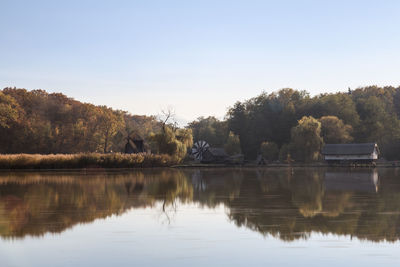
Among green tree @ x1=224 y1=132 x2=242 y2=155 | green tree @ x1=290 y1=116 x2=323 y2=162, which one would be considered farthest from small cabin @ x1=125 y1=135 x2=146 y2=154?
green tree @ x1=290 y1=116 x2=323 y2=162

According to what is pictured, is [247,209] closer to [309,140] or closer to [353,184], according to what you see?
[353,184]

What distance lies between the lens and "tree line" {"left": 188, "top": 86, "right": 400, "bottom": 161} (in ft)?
258

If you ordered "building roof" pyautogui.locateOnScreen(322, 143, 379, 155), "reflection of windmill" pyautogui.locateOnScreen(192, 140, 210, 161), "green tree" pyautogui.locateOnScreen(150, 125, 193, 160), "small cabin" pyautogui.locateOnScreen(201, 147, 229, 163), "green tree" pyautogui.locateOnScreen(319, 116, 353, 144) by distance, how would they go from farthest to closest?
"reflection of windmill" pyautogui.locateOnScreen(192, 140, 210, 161) → "small cabin" pyautogui.locateOnScreen(201, 147, 229, 163) → "green tree" pyautogui.locateOnScreen(319, 116, 353, 144) → "building roof" pyautogui.locateOnScreen(322, 143, 379, 155) → "green tree" pyautogui.locateOnScreen(150, 125, 193, 160)

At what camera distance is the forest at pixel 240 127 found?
75188mm

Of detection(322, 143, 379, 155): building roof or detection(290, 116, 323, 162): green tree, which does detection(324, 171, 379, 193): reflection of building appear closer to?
detection(290, 116, 323, 162): green tree

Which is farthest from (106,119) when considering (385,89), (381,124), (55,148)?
(385,89)

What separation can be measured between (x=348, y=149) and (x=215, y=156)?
23222 mm

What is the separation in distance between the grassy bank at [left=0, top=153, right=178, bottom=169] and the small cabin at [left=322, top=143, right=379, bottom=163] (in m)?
31.8

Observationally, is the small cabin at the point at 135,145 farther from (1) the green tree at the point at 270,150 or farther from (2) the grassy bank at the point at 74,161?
(1) the green tree at the point at 270,150

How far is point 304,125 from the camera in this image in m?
77.1

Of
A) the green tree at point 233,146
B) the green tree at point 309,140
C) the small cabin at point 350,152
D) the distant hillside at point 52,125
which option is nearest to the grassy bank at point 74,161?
the distant hillside at point 52,125

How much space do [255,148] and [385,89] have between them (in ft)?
144

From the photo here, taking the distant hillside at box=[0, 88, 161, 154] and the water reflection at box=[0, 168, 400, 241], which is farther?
the distant hillside at box=[0, 88, 161, 154]

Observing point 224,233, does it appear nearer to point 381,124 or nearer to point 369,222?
point 369,222
